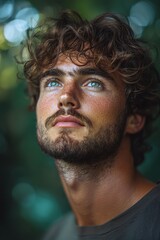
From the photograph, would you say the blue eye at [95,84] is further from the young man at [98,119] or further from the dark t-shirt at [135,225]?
the dark t-shirt at [135,225]

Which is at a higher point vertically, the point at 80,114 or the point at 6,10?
the point at 6,10

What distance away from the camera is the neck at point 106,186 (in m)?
2.37

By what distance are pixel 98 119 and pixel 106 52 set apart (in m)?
0.34

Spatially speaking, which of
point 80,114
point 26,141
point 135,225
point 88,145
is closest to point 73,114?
point 80,114

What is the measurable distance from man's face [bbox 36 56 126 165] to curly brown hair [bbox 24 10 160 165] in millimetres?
58

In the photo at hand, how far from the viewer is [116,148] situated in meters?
2.39

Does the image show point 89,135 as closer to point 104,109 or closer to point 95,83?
point 104,109

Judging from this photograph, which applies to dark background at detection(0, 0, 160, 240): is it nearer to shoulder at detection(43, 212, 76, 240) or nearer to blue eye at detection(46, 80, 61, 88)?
shoulder at detection(43, 212, 76, 240)

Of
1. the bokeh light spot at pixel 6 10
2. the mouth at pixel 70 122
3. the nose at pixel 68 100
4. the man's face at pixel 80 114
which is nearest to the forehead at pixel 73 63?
the man's face at pixel 80 114

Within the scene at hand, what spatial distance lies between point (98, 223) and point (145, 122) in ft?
2.17

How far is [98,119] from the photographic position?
7.48 ft

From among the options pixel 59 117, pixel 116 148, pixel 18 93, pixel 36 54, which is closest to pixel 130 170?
pixel 116 148

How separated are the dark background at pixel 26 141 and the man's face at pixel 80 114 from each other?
28.9 inches

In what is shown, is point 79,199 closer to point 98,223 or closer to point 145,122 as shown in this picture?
point 98,223
